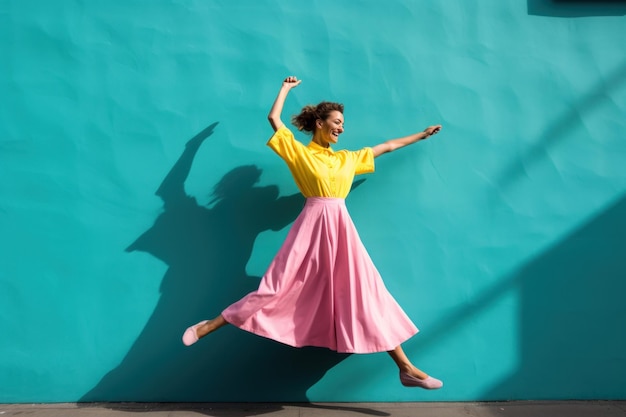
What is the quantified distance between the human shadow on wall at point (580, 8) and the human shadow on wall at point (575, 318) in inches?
48.5

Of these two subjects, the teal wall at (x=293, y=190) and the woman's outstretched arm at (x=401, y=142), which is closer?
the woman's outstretched arm at (x=401, y=142)

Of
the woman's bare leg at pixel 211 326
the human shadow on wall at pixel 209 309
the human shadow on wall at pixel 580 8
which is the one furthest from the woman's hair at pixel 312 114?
the human shadow on wall at pixel 580 8

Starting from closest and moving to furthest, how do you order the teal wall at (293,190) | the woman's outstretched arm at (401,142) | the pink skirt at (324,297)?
the pink skirt at (324,297)
the woman's outstretched arm at (401,142)
the teal wall at (293,190)

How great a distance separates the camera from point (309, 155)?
11.6ft

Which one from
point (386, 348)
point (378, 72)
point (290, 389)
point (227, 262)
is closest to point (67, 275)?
point (227, 262)

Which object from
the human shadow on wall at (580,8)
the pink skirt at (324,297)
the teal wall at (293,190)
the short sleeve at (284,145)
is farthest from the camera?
the human shadow on wall at (580,8)

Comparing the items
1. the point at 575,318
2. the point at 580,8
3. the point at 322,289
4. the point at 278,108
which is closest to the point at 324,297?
the point at 322,289

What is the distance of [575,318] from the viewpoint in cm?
391

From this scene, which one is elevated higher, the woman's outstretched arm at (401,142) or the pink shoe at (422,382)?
the woman's outstretched arm at (401,142)

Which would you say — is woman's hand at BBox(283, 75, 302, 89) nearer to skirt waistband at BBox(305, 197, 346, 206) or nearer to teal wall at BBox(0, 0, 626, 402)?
teal wall at BBox(0, 0, 626, 402)

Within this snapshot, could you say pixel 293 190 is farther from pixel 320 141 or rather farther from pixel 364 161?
pixel 364 161

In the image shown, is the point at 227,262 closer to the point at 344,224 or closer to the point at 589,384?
the point at 344,224

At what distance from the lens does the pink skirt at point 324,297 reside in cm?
341

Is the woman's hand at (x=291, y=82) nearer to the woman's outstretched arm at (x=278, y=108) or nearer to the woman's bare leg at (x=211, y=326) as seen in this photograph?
the woman's outstretched arm at (x=278, y=108)
